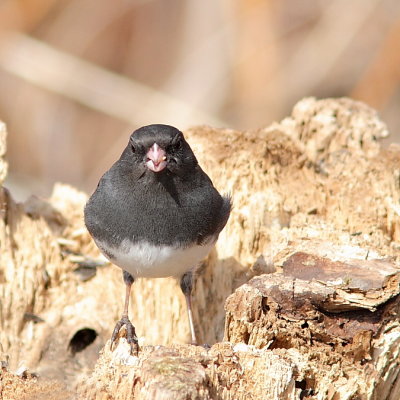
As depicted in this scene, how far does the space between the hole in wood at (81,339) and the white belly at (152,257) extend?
441mm

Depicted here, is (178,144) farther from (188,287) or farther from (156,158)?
(188,287)

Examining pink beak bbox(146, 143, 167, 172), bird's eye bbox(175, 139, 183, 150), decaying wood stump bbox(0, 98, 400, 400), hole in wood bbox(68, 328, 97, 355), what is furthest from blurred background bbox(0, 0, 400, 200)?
pink beak bbox(146, 143, 167, 172)

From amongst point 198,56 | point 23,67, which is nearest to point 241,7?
point 198,56

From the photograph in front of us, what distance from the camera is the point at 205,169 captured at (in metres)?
3.23

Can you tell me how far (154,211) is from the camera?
2.56 metres

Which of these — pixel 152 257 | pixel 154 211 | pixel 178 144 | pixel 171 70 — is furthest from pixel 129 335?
pixel 171 70

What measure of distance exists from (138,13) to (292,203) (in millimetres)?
2798

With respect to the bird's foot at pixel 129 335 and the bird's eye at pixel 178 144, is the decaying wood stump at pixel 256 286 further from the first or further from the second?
the bird's eye at pixel 178 144

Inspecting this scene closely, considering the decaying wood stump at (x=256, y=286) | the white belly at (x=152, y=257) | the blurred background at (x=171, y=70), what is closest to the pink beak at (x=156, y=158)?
the white belly at (x=152, y=257)

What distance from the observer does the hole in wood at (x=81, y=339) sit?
9.68ft

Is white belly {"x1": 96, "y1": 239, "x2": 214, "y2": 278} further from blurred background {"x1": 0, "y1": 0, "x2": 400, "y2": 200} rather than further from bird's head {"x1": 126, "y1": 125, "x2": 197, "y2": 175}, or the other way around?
blurred background {"x1": 0, "y1": 0, "x2": 400, "y2": 200}

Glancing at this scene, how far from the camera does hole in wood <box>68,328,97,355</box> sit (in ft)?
9.68

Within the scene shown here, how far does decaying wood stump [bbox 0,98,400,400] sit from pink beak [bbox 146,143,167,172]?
0.48 metres

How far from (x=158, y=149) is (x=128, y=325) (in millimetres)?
608
